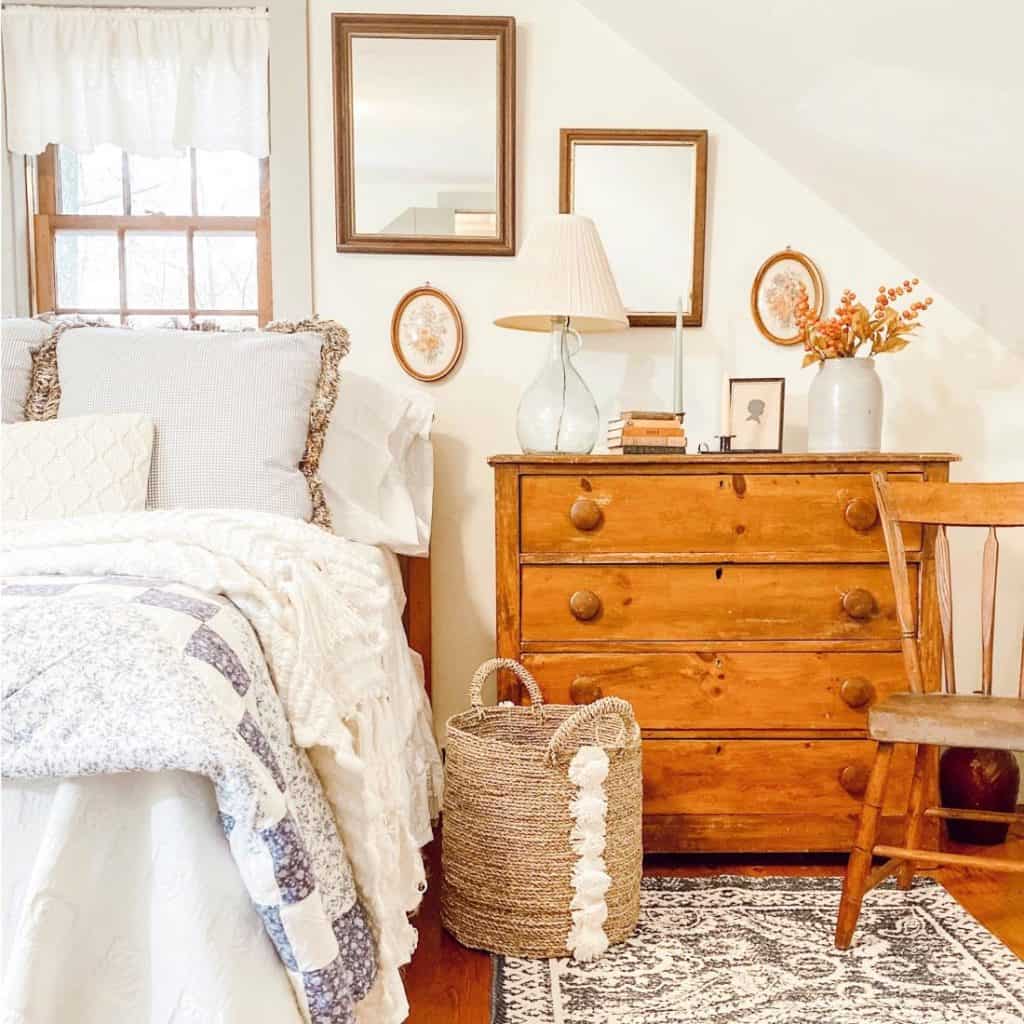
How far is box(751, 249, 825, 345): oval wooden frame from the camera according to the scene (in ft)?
8.13

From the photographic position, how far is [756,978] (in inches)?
62.1

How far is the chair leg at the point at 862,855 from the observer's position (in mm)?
1653

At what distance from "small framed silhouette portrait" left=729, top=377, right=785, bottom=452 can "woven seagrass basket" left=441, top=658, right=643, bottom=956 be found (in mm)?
815

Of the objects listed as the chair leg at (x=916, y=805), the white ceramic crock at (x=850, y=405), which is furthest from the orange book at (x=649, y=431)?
the chair leg at (x=916, y=805)

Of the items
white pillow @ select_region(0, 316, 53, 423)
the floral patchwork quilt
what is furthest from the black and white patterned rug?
white pillow @ select_region(0, 316, 53, 423)

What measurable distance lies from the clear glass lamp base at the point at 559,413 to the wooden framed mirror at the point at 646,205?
365 millimetres

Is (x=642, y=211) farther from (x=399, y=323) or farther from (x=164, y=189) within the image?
(x=164, y=189)

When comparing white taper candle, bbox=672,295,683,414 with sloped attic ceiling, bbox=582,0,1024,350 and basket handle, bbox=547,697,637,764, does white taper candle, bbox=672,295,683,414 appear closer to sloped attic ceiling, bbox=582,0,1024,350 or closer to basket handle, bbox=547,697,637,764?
sloped attic ceiling, bbox=582,0,1024,350

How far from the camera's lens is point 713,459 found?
1989mm

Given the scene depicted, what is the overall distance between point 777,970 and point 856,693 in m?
0.61

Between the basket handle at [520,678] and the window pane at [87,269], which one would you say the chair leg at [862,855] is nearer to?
the basket handle at [520,678]

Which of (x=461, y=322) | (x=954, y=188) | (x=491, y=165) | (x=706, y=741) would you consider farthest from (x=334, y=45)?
(x=706, y=741)

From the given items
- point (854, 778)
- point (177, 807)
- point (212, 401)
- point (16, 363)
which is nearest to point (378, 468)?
→ point (212, 401)

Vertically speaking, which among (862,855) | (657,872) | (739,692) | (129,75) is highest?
(129,75)
